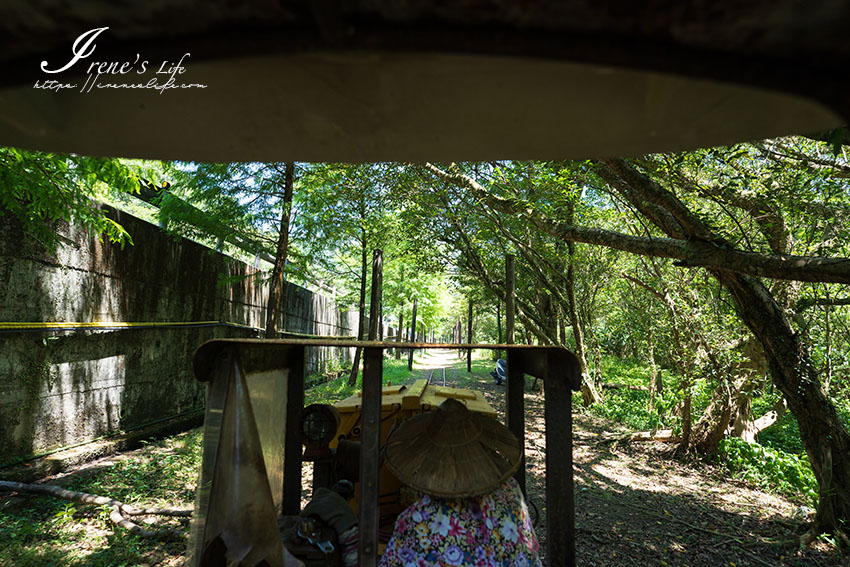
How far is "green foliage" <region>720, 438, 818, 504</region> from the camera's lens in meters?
6.16

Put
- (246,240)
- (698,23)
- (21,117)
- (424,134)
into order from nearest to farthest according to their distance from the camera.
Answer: (698,23) < (21,117) < (424,134) < (246,240)

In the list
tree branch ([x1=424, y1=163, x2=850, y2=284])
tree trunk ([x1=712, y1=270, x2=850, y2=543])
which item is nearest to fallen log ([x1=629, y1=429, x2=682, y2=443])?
tree trunk ([x1=712, y1=270, x2=850, y2=543])

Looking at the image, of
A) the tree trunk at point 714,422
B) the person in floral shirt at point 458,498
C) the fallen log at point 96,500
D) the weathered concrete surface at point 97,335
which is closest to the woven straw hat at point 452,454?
the person in floral shirt at point 458,498

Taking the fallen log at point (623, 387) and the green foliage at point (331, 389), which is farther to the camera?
the fallen log at point (623, 387)

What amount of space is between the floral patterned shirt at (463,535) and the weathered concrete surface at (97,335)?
18.0 feet

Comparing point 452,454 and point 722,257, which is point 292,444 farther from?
point 722,257

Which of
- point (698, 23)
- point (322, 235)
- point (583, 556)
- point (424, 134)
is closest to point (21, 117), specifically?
point (424, 134)

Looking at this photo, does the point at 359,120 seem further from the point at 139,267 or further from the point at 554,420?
the point at 139,267

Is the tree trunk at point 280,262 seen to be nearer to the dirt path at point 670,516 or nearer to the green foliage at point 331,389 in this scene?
the green foliage at point 331,389

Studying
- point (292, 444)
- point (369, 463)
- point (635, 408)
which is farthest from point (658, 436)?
point (369, 463)

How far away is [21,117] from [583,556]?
5497 millimetres

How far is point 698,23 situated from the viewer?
0.72m

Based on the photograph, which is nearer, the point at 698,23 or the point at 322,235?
the point at 698,23

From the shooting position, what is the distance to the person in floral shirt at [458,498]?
2547 millimetres
